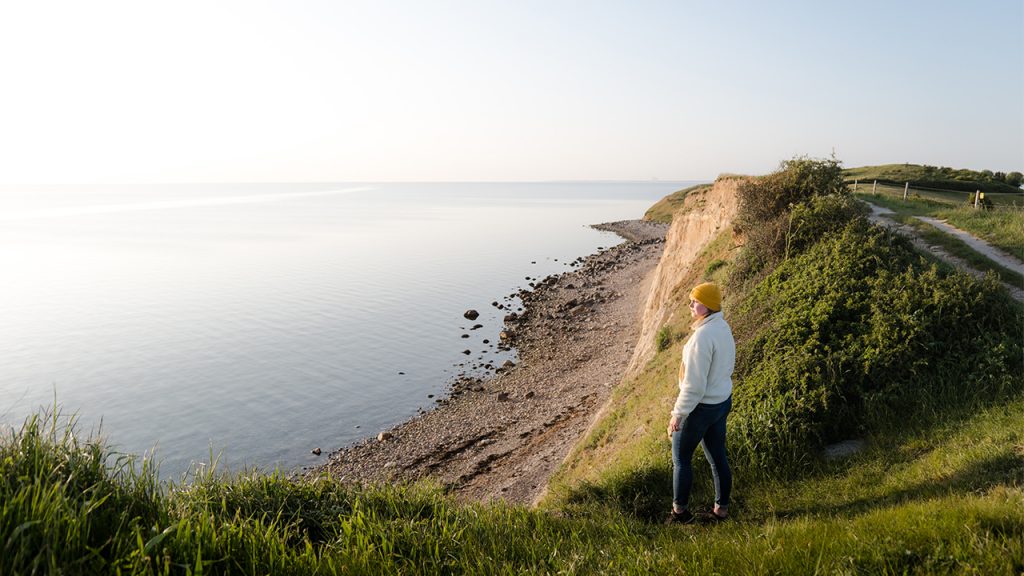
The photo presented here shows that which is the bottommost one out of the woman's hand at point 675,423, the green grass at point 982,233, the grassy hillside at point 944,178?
the woman's hand at point 675,423

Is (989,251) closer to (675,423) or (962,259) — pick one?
(962,259)

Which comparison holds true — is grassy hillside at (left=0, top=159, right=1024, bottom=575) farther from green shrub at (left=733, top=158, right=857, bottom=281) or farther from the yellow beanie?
the yellow beanie

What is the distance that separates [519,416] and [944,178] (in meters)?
44.5

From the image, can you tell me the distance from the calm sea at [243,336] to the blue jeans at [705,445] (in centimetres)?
535

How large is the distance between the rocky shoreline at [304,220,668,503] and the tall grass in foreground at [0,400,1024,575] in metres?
3.83

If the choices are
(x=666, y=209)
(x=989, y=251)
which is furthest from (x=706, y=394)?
(x=666, y=209)

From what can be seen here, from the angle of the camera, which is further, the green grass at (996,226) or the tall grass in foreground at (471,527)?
the green grass at (996,226)

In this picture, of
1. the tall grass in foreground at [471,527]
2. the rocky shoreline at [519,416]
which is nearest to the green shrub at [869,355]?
the tall grass in foreground at [471,527]

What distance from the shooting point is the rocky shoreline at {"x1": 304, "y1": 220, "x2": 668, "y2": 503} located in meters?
17.5

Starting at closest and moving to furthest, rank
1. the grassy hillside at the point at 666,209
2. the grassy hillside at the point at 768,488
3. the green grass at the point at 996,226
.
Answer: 1. the grassy hillside at the point at 768,488
2. the green grass at the point at 996,226
3. the grassy hillside at the point at 666,209

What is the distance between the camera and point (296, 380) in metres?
28.7

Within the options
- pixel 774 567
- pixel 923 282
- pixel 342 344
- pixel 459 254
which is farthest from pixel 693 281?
pixel 459 254

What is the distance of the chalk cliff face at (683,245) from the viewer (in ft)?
69.1

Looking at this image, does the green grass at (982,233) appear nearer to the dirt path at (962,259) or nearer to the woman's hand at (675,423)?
the dirt path at (962,259)
